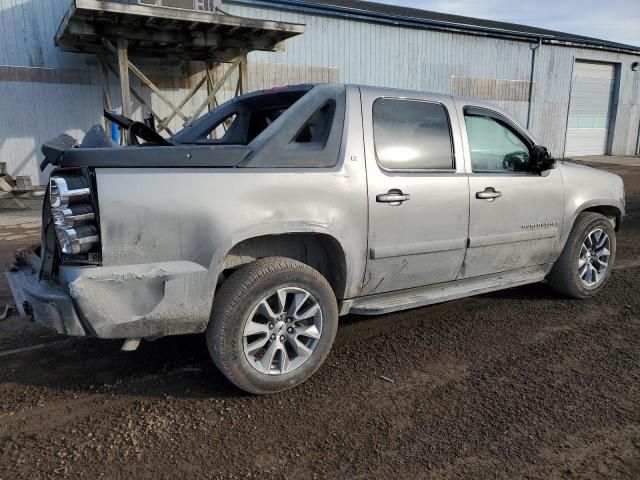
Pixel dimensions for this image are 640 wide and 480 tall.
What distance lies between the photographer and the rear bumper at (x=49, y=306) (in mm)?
2641

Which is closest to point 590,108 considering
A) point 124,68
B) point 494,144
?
point 124,68

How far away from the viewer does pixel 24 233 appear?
8.01 meters

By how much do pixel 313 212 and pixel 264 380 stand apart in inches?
42.3

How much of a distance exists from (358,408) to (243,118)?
8.74 ft

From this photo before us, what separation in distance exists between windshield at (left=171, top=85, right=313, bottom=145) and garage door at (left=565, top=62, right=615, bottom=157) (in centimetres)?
2203

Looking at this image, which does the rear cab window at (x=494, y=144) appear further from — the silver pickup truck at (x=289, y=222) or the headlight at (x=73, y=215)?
the headlight at (x=73, y=215)

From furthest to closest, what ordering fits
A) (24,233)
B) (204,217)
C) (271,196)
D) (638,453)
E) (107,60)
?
(107,60), (24,233), (271,196), (204,217), (638,453)

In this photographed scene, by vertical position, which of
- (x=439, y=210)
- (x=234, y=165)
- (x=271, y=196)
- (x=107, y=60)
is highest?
(x=107, y=60)

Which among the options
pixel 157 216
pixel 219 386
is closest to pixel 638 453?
pixel 219 386

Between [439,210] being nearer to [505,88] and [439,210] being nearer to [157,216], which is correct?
[157,216]

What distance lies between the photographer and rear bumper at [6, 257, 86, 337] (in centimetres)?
264

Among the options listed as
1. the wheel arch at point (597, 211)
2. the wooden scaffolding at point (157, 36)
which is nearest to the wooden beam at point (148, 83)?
the wooden scaffolding at point (157, 36)

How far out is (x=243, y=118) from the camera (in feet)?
14.5

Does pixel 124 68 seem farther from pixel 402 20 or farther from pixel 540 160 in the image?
pixel 402 20
